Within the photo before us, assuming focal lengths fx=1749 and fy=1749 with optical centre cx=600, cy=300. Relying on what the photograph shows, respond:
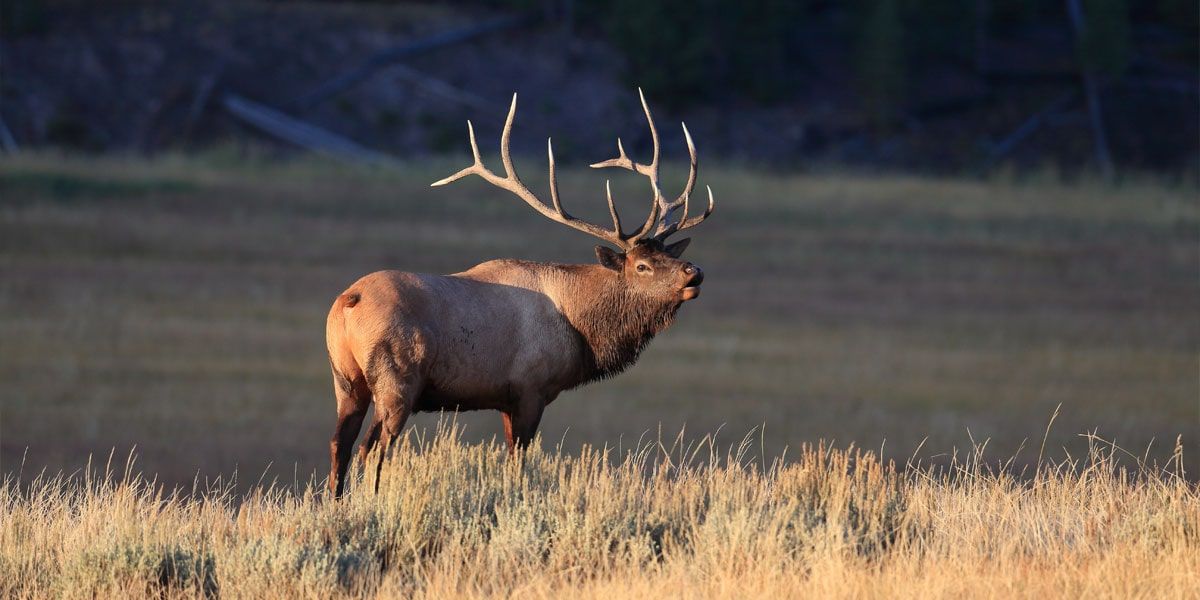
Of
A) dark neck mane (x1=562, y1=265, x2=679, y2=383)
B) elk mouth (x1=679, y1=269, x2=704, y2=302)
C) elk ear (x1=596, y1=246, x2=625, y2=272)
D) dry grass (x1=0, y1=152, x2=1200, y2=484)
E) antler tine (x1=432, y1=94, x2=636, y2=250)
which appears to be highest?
antler tine (x1=432, y1=94, x2=636, y2=250)

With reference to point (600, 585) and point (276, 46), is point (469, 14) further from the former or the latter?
point (600, 585)

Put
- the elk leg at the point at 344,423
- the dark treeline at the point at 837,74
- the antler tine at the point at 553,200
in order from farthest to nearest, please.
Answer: the dark treeline at the point at 837,74 → the antler tine at the point at 553,200 → the elk leg at the point at 344,423

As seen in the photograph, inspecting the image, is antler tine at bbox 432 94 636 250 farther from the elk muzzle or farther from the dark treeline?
the dark treeline

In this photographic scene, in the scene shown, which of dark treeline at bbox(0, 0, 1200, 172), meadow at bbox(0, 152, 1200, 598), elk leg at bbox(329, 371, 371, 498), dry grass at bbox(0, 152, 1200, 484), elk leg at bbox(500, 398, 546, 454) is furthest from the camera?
dark treeline at bbox(0, 0, 1200, 172)

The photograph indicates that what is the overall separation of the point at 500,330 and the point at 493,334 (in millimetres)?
57

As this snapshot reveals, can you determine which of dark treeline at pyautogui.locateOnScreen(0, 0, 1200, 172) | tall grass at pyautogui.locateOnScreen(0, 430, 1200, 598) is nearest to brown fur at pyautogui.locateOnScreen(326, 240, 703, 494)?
tall grass at pyautogui.locateOnScreen(0, 430, 1200, 598)

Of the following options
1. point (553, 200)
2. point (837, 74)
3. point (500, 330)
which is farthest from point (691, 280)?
point (837, 74)

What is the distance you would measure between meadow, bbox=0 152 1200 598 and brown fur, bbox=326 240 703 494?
0.28 meters

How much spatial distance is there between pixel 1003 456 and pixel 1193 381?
5.13 meters

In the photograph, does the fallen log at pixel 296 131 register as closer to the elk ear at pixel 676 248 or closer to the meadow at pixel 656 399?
the meadow at pixel 656 399

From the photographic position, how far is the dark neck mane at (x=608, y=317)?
824 cm

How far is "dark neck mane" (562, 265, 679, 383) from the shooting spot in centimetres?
824

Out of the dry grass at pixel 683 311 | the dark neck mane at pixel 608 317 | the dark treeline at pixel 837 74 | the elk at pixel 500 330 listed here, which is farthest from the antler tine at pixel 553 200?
the dark treeline at pixel 837 74

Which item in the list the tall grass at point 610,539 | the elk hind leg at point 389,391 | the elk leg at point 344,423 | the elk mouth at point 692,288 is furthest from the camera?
the elk mouth at point 692,288
